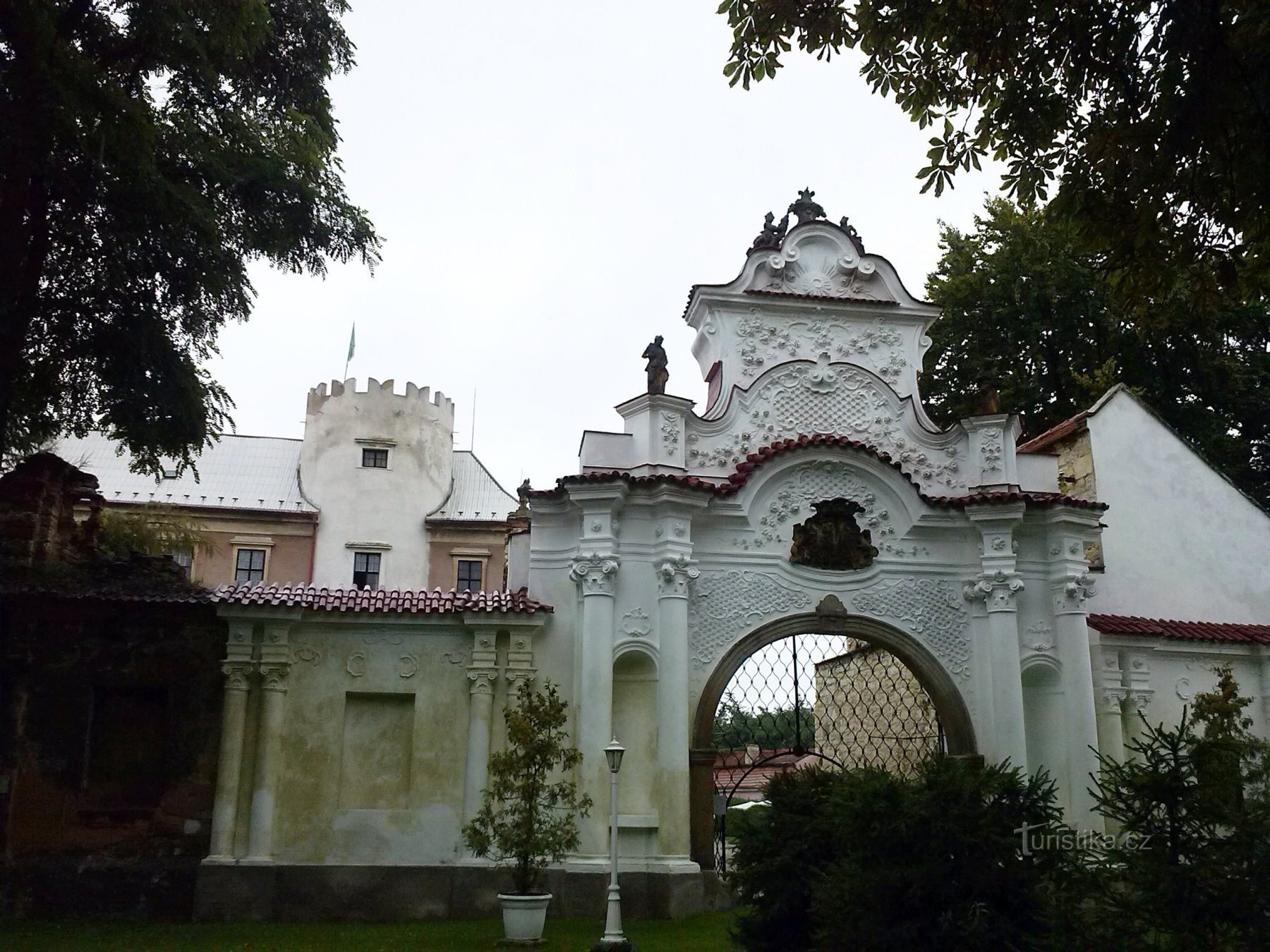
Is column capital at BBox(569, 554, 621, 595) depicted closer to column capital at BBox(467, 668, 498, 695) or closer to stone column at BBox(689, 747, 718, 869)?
column capital at BBox(467, 668, 498, 695)

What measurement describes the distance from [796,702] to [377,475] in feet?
67.4

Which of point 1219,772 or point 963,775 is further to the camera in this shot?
point 963,775

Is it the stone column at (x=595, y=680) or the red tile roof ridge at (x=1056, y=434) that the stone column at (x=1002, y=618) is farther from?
the stone column at (x=595, y=680)

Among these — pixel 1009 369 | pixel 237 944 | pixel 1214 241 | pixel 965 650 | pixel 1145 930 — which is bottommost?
pixel 237 944

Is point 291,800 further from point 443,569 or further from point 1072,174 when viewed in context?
point 443,569

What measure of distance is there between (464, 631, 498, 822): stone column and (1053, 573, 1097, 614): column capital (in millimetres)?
7767

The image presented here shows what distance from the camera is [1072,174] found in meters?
8.32

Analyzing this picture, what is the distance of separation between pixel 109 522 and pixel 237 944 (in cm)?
1232

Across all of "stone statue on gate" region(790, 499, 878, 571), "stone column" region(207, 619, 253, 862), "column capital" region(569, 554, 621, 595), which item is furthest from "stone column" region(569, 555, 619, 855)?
"stone column" region(207, 619, 253, 862)

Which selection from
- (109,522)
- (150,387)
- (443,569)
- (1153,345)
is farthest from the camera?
(443,569)

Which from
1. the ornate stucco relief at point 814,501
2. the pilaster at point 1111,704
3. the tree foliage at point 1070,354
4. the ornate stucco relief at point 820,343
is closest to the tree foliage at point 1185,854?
the ornate stucco relief at point 814,501

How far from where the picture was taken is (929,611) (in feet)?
52.6

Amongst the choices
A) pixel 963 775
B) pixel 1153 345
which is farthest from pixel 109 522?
pixel 1153 345

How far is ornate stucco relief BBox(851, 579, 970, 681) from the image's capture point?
15.9 metres
